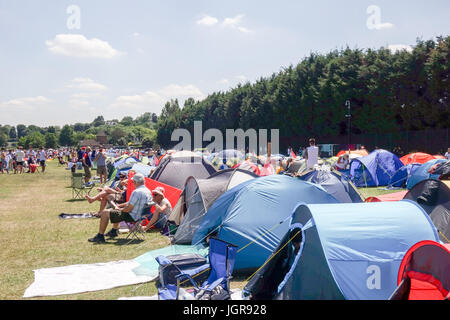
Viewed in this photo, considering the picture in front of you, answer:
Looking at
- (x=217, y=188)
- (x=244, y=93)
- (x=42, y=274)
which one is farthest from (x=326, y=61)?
(x=42, y=274)

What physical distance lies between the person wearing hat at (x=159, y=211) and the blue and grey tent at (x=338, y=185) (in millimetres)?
3882

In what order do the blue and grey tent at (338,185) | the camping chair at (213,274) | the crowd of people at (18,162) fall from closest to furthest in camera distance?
the camping chair at (213,274)
the blue and grey tent at (338,185)
the crowd of people at (18,162)

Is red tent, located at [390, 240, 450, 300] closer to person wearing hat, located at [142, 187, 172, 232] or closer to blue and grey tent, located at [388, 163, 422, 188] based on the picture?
person wearing hat, located at [142, 187, 172, 232]

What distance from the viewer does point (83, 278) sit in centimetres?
624

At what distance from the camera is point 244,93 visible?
169ft

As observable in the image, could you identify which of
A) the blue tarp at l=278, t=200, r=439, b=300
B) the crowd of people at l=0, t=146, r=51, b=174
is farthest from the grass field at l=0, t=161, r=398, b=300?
the crowd of people at l=0, t=146, r=51, b=174

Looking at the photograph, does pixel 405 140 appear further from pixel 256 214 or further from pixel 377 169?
pixel 256 214

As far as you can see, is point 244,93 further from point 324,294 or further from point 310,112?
point 324,294

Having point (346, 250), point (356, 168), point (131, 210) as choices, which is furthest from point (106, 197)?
point (356, 168)

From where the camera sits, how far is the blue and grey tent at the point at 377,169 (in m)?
16.7

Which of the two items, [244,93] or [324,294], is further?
[244,93]

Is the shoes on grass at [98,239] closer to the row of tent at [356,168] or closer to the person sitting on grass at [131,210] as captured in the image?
the person sitting on grass at [131,210]

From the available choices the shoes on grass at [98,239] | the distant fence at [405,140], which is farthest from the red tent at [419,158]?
the shoes on grass at [98,239]
